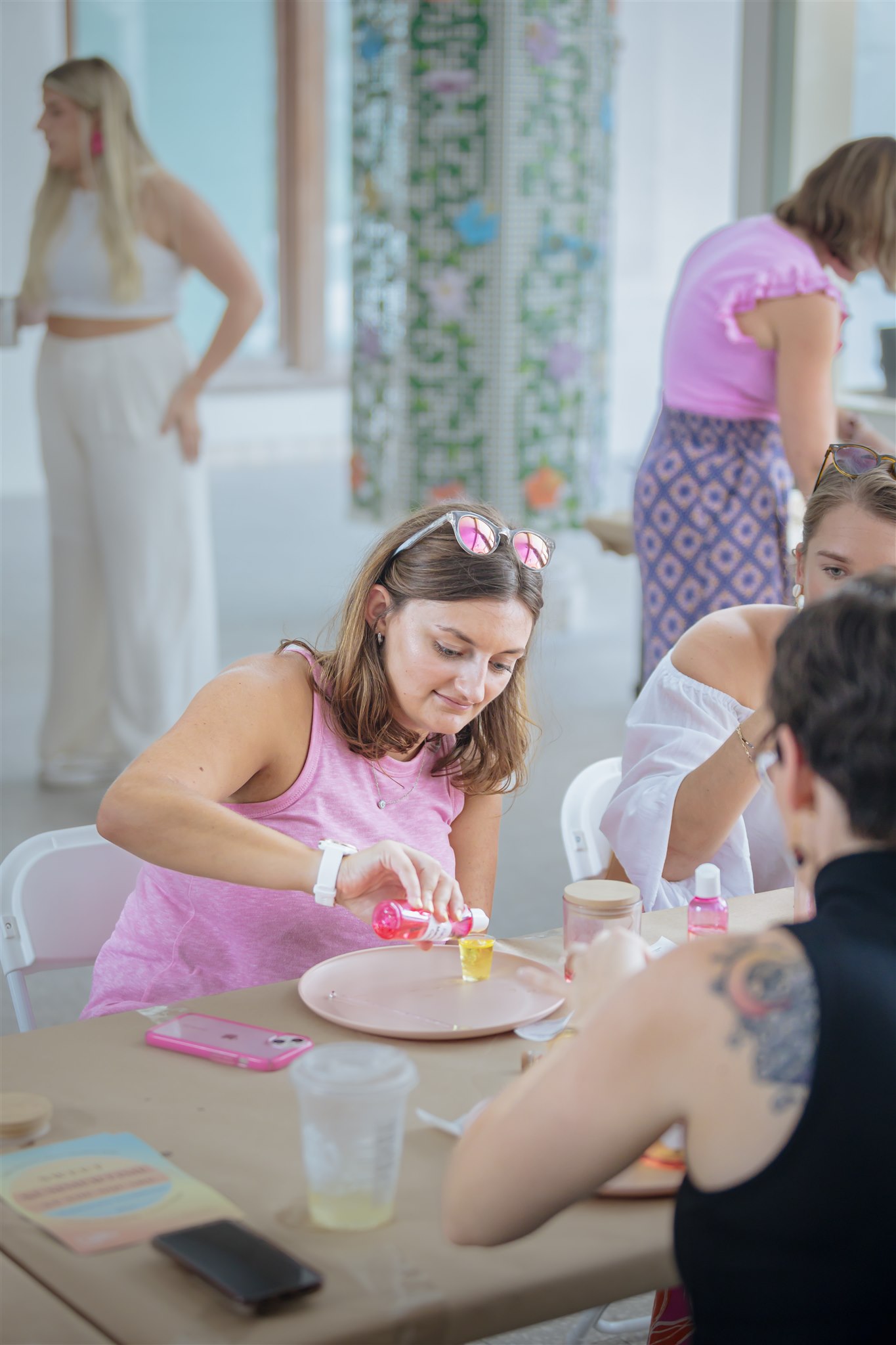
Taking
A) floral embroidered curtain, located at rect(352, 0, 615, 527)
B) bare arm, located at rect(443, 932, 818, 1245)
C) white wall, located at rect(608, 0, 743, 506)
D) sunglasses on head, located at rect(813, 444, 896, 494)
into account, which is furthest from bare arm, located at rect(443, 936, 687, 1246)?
white wall, located at rect(608, 0, 743, 506)

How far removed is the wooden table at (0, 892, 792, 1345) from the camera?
102 centimetres

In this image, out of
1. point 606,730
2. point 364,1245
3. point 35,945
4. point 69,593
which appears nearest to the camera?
point 364,1245

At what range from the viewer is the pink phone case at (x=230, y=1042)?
54.7 inches

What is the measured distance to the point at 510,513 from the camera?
5.94 metres

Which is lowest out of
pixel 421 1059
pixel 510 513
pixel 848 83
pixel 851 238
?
pixel 510 513

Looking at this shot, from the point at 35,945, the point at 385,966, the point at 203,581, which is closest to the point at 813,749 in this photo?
the point at 385,966

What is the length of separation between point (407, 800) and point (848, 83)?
3413 mm

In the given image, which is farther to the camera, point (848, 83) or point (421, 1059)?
point (848, 83)

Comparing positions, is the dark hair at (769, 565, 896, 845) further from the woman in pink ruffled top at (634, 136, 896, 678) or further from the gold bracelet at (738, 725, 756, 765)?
the woman in pink ruffled top at (634, 136, 896, 678)

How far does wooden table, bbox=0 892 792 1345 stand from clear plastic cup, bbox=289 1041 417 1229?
→ 2 cm

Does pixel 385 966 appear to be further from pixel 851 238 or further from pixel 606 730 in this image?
pixel 606 730

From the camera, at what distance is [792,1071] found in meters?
0.93

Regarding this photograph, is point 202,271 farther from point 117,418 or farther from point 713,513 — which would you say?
point 713,513

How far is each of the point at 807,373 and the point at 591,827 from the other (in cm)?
129
